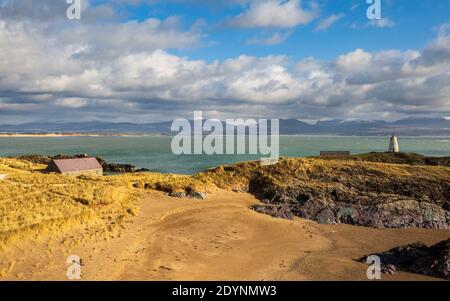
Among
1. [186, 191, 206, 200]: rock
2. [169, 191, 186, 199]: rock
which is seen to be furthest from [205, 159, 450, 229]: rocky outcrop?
[169, 191, 186, 199]: rock

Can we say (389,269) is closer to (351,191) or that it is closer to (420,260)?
(420,260)

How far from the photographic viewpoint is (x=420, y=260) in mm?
17625

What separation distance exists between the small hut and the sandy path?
24638mm

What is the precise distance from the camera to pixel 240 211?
89.8 feet

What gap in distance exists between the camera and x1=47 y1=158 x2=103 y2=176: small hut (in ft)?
158

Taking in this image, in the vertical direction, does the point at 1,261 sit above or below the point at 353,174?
below

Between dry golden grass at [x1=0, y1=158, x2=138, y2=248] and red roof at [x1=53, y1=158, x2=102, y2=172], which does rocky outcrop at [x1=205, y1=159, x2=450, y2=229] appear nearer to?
dry golden grass at [x1=0, y1=158, x2=138, y2=248]

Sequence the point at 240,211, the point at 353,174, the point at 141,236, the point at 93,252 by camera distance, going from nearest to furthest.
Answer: the point at 93,252 < the point at 141,236 < the point at 240,211 < the point at 353,174

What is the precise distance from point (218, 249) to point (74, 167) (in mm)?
36343
